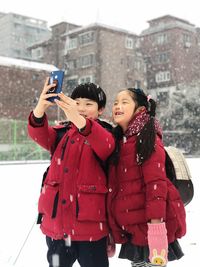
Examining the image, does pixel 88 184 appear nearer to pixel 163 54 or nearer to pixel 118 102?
pixel 118 102

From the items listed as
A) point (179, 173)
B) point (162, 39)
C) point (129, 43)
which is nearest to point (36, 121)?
point (179, 173)

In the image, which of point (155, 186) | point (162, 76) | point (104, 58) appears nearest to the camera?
point (155, 186)

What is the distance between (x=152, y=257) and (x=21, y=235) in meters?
3.52

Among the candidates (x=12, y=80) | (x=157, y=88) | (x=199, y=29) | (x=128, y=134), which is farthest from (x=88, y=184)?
(x=199, y=29)

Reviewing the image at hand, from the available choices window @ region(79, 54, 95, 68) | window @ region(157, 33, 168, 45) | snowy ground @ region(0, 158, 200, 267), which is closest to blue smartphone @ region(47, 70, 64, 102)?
snowy ground @ region(0, 158, 200, 267)

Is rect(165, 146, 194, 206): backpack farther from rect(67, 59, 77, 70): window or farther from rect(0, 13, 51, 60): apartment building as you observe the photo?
rect(0, 13, 51, 60): apartment building

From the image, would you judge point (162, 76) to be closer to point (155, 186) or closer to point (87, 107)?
point (87, 107)

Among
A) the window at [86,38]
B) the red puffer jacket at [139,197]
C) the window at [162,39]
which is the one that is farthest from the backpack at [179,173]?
the window at [162,39]

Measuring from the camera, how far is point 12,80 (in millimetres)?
30281

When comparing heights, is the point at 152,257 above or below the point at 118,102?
below

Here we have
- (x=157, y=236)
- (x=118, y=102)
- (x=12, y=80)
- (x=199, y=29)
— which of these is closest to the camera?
(x=157, y=236)

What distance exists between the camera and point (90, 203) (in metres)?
2.45

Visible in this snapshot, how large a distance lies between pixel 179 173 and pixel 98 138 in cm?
55

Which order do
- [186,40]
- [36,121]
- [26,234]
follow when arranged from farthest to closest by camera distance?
[186,40]
[26,234]
[36,121]
